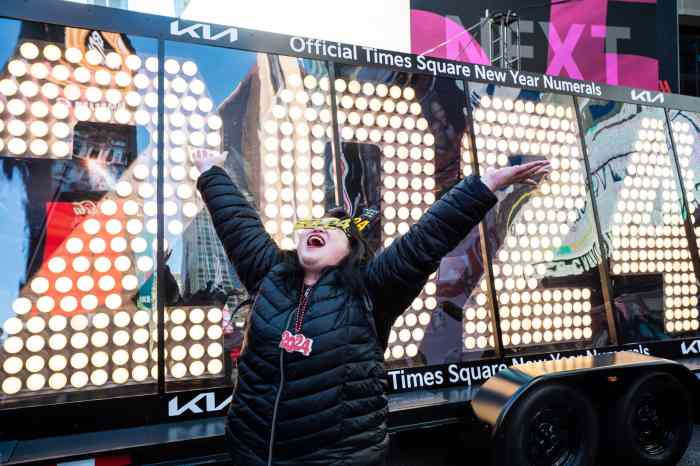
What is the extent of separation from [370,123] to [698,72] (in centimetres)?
1755

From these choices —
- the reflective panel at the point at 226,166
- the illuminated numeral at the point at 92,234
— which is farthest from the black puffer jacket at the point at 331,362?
the illuminated numeral at the point at 92,234

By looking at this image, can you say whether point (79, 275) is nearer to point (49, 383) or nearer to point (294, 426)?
point (49, 383)

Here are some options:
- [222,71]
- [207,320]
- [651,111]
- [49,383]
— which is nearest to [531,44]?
[651,111]

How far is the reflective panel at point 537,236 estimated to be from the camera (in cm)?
361

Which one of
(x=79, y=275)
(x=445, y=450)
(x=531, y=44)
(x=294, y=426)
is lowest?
(x=445, y=450)

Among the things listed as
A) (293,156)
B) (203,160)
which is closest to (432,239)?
(203,160)

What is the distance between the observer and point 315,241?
2066mm

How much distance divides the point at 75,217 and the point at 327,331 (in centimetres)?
158

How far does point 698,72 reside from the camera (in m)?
16.5

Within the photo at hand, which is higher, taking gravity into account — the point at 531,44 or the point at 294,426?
the point at 531,44

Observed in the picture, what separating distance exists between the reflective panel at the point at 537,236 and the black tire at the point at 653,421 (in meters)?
0.48

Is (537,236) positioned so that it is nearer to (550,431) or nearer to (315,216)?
(550,431)

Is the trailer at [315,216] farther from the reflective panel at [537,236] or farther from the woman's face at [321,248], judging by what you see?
the woman's face at [321,248]

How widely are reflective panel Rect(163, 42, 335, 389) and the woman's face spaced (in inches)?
38.2
